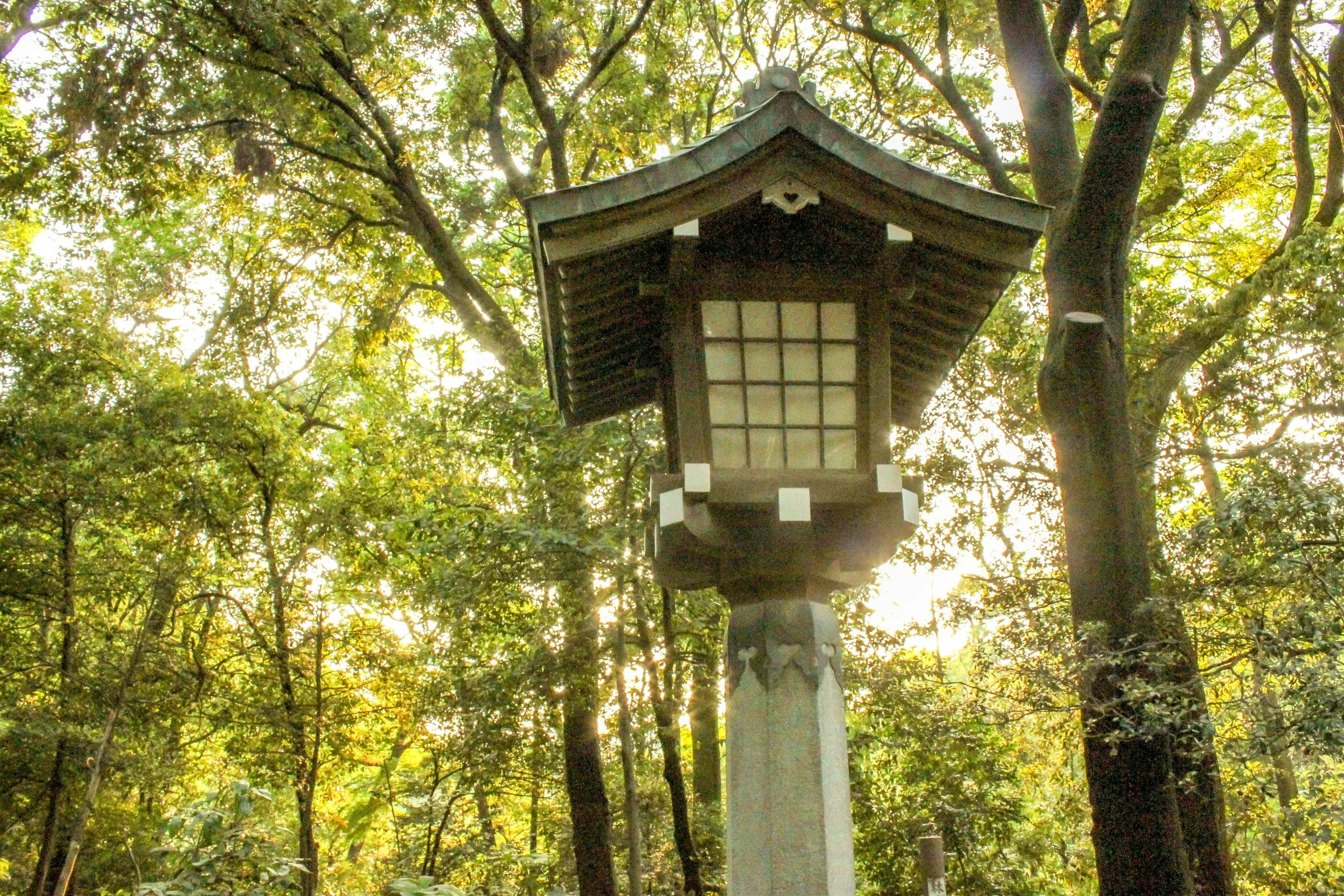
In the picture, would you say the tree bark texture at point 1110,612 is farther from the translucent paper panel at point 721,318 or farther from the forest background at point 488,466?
the translucent paper panel at point 721,318

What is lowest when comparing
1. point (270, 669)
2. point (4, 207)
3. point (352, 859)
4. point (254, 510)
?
point (352, 859)

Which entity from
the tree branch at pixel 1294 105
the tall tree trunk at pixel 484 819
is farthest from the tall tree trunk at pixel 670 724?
the tree branch at pixel 1294 105

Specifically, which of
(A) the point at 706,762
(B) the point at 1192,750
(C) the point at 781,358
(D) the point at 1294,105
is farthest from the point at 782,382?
(A) the point at 706,762

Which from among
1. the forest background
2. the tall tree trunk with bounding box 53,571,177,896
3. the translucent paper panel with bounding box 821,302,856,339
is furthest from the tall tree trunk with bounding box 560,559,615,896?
the translucent paper panel with bounding box 821,302,856,339

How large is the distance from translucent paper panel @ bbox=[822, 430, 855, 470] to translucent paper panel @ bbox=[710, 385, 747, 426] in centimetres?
31

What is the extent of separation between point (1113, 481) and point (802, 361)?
239 centimetres

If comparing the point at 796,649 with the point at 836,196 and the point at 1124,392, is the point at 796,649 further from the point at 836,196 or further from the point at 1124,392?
the point at 1124,392

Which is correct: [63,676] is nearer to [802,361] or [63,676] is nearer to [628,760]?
[628,760]

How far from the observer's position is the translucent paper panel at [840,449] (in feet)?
11.7

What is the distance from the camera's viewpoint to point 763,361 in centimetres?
360

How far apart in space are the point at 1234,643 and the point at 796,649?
2803 millimetres

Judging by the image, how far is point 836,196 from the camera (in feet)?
11.1

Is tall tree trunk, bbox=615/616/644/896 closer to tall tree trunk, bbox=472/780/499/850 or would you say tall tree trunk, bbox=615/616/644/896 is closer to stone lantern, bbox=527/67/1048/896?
Result: tall tree trunk, bbox=472/780/499/850

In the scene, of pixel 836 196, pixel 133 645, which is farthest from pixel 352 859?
pixel 836 196
